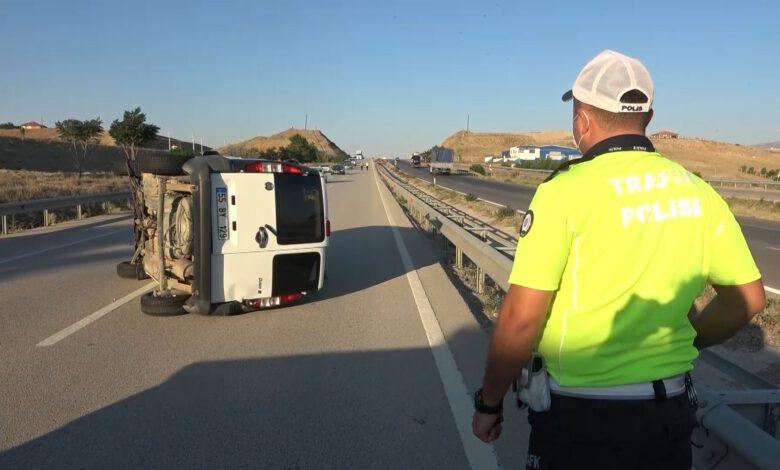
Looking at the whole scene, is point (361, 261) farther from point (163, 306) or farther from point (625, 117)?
point (625, 117)

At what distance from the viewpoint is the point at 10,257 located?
39.7ft

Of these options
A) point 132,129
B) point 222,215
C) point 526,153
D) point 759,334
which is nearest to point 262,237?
point 222,215

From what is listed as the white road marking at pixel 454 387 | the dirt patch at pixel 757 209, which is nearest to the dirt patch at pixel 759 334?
the white road marking at pixel 454 387

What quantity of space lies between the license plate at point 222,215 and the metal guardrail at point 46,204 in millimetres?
12575

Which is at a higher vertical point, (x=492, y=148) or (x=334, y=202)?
(x=492, y=148)

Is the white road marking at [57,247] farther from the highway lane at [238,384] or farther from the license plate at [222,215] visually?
the license plate at [222,215]

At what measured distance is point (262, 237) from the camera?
7121 millimetres

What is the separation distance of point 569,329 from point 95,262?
1124 centimetres

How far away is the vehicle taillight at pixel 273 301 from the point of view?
23.7ft

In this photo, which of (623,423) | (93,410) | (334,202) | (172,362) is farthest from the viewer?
(334,202)

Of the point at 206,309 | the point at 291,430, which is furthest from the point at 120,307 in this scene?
the point at 291,430

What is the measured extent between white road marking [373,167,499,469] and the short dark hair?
243 cm

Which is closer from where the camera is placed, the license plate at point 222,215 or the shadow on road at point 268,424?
the shadow on road at point 268,424

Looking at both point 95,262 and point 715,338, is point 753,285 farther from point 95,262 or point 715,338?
point 95,262
